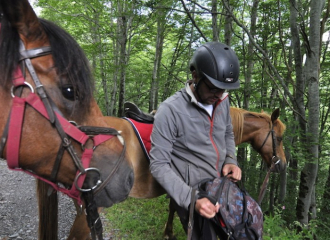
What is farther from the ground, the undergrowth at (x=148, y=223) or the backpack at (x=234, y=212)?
the backpack at (x=234, y=212)

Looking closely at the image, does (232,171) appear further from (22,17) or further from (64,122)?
(22,17)

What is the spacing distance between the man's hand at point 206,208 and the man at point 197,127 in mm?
301

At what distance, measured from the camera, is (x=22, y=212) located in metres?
4.42

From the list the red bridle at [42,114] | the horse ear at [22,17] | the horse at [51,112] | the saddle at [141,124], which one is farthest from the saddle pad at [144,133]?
the horse ear at [22,17]

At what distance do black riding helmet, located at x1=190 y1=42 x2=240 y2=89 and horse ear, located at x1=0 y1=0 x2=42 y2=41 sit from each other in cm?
141

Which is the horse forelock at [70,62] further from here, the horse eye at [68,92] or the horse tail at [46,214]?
the horse tail at [46,214]

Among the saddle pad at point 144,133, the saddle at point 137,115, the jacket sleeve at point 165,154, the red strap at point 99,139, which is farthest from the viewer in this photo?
the saddle at point 137,115

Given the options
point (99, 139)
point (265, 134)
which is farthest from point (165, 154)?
point (265, 134)

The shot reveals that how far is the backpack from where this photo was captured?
1.73m

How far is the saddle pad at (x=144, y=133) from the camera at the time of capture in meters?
2.85

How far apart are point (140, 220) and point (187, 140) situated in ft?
9.25

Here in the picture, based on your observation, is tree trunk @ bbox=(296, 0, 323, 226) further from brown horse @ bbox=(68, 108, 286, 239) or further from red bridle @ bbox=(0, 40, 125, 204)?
red bridle @ bbox=(0, 40, 125, 204)

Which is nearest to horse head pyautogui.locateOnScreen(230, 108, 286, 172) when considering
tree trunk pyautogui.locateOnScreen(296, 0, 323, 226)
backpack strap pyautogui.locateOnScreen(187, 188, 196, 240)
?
tree trunk pyautogui.locateOnScreen(296, 0, 323, 226)

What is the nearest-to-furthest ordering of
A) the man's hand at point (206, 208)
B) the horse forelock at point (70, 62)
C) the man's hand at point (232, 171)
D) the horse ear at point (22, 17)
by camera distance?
the horse ear at point (22, 17), the horse forelock at point (70, 62), the man's hand at point (206, 208), the man's hand at point (232, 171)
